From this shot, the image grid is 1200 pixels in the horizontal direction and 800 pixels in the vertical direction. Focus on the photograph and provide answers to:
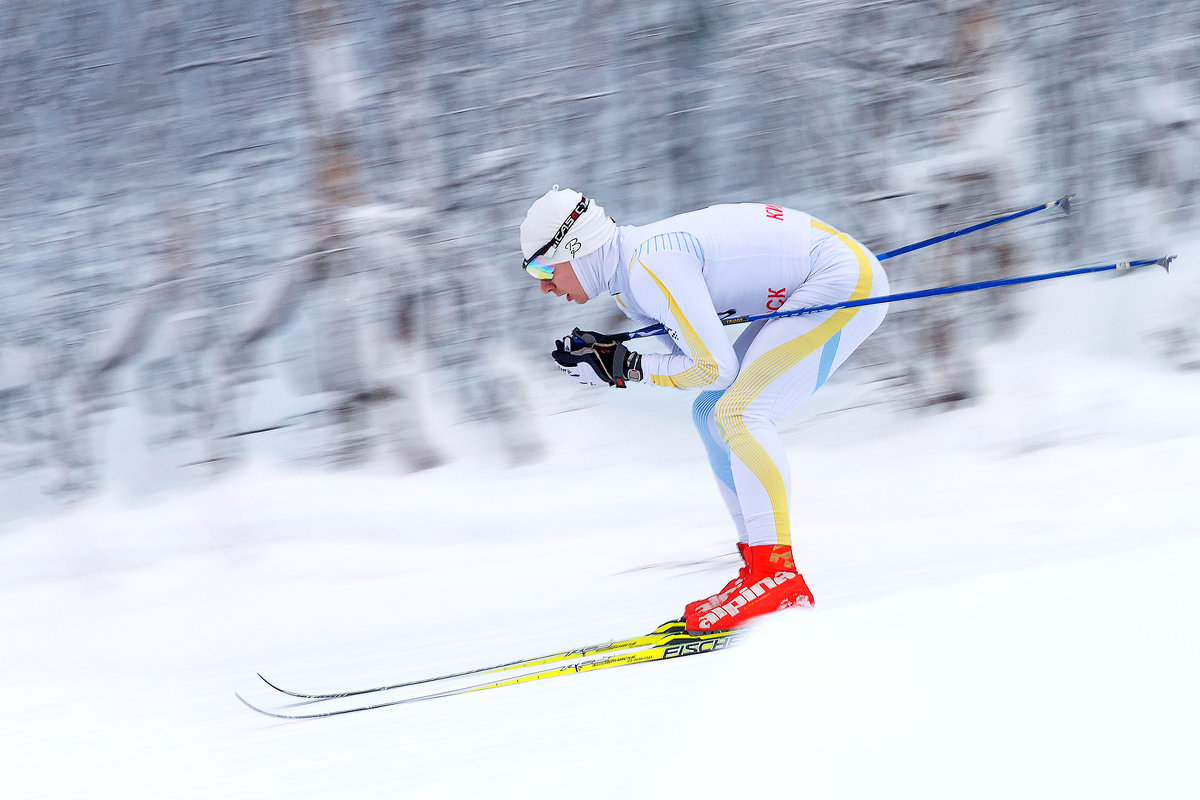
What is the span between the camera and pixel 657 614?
2.88 meters

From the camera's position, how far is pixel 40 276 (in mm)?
5184

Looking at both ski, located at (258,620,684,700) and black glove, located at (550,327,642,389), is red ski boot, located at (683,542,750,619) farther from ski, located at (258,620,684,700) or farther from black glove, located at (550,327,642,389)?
black glove, located at (550,327,642,389)

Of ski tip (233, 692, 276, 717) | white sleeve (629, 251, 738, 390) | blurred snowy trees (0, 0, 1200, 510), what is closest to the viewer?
white sleeve (629, 251, 738, 390)

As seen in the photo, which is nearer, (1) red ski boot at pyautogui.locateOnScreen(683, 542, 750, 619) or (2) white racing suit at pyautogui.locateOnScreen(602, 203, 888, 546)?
(2) white racing suit at pyautogui.locateOnScreen(602, 203, 888, 546)

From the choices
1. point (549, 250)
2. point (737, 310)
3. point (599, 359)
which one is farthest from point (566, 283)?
point (737, 310)

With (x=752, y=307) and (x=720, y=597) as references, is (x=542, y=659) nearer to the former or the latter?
(x=720, y=597)

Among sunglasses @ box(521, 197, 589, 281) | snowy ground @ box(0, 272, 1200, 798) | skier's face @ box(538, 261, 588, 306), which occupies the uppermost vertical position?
sunglasses @ box(521, 197, 589, 281)

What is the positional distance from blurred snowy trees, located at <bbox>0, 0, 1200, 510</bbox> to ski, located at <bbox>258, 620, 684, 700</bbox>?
274cm

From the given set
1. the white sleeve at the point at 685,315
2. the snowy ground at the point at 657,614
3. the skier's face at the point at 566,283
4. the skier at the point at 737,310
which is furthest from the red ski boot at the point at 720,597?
the skier's face at the point at 566,283

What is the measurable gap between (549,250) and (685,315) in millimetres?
407

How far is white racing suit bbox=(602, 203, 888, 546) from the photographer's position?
7.38 feet

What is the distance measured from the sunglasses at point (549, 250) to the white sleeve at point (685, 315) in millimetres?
200

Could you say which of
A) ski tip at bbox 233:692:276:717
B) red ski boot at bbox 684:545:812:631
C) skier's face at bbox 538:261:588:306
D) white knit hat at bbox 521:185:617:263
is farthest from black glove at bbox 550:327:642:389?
ski tip at bbox 233:692:276:717

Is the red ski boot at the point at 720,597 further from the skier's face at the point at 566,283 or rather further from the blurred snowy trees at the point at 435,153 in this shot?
the blurred snowy trees at the point at 435,153
